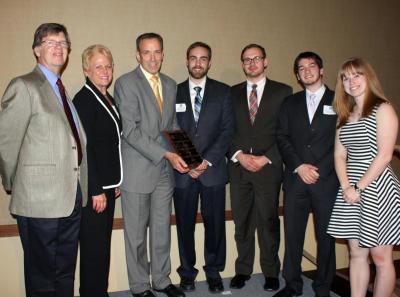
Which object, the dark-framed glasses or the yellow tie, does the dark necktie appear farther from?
the yellow tie

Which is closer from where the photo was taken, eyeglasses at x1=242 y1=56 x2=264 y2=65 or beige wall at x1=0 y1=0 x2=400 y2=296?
beige wall at x1=0 y1=0 x2=400 y2=296

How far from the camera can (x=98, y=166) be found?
2.72 metres

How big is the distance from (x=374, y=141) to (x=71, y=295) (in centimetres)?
231

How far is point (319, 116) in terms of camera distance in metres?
3.09

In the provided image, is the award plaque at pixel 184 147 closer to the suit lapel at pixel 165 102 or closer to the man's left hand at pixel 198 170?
the man's left hand at pixel 198 170

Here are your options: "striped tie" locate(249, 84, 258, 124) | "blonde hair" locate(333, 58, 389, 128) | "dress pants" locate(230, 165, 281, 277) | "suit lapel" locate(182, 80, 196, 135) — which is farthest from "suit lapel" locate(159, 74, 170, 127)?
"blonde hair" locate(333, 58, 389, 128)

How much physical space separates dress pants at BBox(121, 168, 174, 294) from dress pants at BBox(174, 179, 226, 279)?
14 cm

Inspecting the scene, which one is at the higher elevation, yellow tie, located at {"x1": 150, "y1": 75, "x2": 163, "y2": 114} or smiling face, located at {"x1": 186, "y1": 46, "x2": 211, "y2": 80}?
smiling face, located at {"x1": 186, "y1": 46, "x2": 211, "y2": 80}

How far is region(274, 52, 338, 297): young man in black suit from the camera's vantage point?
3.06 m

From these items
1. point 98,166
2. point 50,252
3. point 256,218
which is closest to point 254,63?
point 256,218

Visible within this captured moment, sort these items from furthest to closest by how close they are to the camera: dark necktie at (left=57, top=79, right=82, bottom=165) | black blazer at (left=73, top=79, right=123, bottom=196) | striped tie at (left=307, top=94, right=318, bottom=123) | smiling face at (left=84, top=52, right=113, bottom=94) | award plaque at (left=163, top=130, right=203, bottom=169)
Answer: striped tie at (left=307, top=94, right=318, bottom=123)
award plaque at (left=163, top=130, right=203, bottom=169)
smiling face at (left=84, top=52, right=113, bottom=94)
black blazer at (left=73, top=79, right=123, bottom=196)
dark necktie at (left=57, top=79, right=82, bottom=165)

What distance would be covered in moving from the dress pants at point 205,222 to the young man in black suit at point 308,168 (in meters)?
0.57

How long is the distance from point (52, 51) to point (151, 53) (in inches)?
35.6

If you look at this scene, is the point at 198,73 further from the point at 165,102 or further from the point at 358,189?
the point at 358,189
